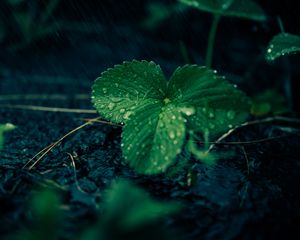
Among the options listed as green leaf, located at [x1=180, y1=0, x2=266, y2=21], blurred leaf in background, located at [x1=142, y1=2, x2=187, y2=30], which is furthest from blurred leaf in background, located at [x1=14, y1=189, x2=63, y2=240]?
blurred leaf in background, located at [x1=142, y1=2, x2=187, y2=30]

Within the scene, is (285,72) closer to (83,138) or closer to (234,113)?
(234,113)

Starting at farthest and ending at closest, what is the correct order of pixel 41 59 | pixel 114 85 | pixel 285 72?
pixel 41 59 < pixel 285 72 < pixel 114 85

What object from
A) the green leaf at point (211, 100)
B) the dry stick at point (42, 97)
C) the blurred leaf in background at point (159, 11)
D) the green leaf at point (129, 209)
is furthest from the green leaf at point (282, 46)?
the blurred leaf in background at point (159, 11)

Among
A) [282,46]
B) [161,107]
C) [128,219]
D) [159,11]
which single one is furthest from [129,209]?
[159,11]

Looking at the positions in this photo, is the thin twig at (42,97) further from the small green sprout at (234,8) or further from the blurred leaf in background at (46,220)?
the blurred leaf in background at (46,220)

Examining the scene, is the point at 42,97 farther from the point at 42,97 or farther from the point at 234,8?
the point at 234,8

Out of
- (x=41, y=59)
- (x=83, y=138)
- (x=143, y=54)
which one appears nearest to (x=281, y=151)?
(x=83, y=138)

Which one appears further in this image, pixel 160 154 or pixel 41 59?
pixel 41 59
